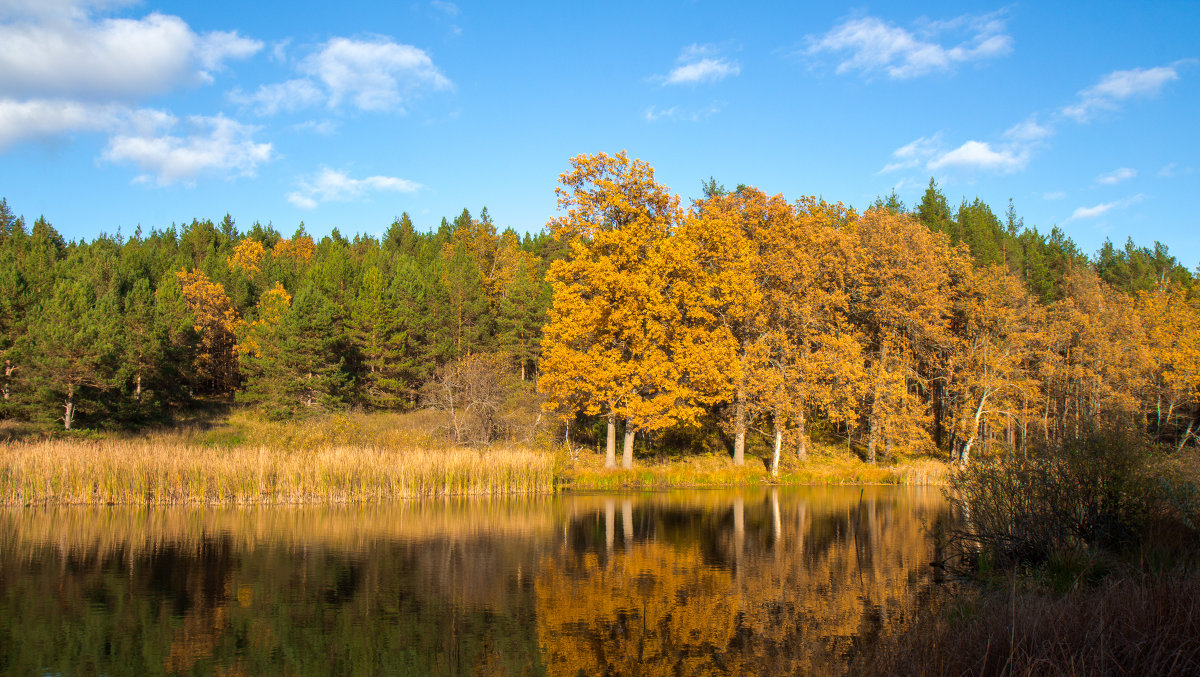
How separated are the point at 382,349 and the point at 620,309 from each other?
27.2 meters

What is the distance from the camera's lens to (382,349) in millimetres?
55844

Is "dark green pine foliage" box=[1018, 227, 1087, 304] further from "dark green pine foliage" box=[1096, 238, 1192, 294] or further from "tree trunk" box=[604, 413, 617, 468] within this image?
"tree trunk" box=[604, 413, 617, 468]

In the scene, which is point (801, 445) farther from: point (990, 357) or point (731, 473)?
point (990, 357)

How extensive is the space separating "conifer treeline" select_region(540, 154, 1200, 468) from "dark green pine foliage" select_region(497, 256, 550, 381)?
13666 millimetres

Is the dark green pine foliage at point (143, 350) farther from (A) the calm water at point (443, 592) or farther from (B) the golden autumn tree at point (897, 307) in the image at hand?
(B) the golden autumn tree at point (897, 307)

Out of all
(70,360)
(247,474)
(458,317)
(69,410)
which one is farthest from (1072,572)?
(458,317)

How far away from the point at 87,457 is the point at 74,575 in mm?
13059

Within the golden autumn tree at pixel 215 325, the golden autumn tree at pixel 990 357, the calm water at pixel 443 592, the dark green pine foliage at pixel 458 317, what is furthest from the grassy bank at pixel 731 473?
the golden autumn tree at pixel 215 325

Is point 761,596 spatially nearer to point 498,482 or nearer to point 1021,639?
point 1021,639

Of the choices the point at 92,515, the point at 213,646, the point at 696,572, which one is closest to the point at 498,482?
the point at 92,515

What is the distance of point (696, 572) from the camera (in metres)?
15.8

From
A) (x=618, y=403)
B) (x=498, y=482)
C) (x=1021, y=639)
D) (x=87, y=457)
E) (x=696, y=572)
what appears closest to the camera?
(x=1021, y=639)

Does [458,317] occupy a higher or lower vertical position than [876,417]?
higher

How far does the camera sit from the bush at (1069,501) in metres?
12.3
